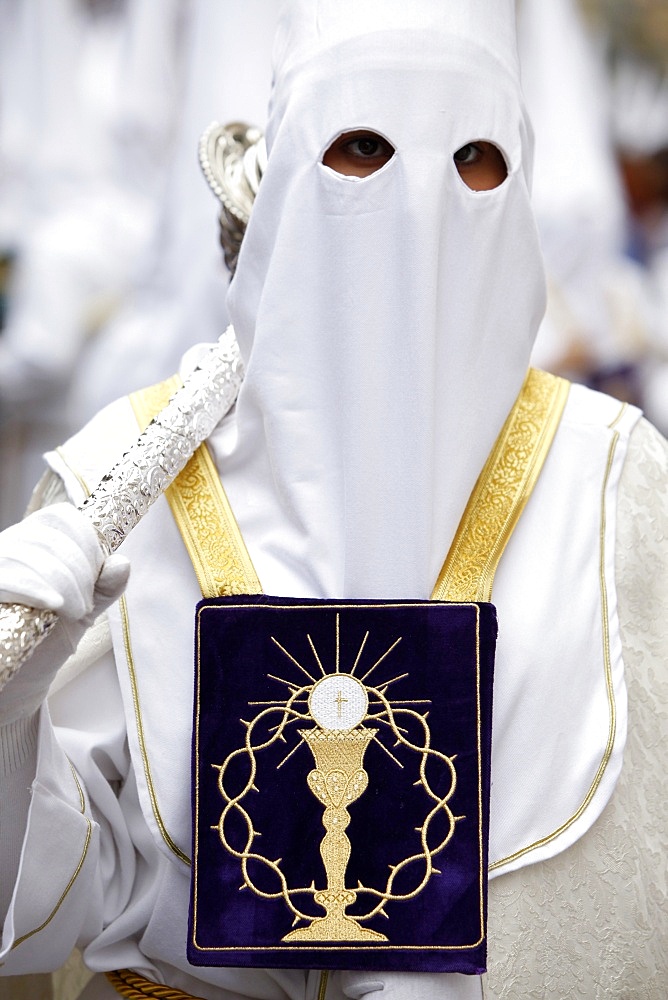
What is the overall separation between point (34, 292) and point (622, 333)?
2.24 metres

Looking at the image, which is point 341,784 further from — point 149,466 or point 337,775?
point 149,466

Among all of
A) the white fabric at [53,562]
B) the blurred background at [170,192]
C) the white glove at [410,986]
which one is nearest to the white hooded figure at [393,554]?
the white glove at [410,986]

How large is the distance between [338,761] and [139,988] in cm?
47

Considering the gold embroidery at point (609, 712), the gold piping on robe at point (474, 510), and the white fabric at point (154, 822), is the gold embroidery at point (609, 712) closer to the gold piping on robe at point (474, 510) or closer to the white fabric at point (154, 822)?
the white fabric at point (154, 822)

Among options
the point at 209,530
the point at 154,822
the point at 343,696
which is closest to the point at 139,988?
the point at 154,822

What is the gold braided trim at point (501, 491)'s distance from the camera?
1.94 m

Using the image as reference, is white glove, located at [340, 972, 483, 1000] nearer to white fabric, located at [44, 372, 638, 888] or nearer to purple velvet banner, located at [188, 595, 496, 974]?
purple velvet banner, located at [188, 595, 496, 974]

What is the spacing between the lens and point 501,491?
2041 mm

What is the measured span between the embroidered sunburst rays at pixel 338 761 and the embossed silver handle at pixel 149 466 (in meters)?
0.29

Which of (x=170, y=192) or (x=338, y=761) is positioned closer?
(x=338, y=761)

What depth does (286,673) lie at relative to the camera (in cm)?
184

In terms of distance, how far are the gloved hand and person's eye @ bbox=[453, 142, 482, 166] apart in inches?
32.2

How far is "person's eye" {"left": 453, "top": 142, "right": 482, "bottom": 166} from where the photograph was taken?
1.98 meters

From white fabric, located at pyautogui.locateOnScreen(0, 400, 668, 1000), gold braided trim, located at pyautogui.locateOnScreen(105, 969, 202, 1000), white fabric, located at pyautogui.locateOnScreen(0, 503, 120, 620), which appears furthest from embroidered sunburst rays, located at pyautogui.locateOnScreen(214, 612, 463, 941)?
white fabric, located at pyautogui.locateOnScreen(0, 503, 120, 620)
